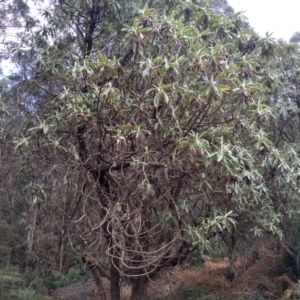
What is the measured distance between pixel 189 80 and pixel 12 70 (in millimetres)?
5838

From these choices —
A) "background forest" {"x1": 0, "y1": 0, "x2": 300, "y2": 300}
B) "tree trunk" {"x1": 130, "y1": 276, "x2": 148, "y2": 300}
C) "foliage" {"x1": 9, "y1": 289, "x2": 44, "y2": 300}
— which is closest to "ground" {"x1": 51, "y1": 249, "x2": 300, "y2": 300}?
"background forest" {"x1": 0, "y1": 0, "x2": 300, "y2": 300}

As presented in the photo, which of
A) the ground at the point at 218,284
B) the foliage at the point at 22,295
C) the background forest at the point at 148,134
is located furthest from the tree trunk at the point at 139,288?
the foliage at the point at 22,295

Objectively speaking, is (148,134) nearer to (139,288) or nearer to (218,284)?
(139,288)

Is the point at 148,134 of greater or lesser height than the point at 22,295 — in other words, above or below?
above

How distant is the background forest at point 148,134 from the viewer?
16.6ft

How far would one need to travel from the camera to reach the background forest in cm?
506

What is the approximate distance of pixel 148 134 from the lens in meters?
5.18

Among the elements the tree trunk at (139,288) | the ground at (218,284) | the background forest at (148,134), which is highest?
the background forest at (148,134)

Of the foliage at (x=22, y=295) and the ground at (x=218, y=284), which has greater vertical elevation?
the foliage at (x=22, y=295)

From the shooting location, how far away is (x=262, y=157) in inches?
251

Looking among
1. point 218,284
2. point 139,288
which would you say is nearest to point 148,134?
point 139,288

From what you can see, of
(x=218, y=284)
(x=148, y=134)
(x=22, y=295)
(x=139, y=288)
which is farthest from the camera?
(x=218, y=284)

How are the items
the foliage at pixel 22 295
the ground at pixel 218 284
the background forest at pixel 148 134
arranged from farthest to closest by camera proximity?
the foliage at pixel 22 295 < the ground at pixel 218 284 < the background forest at pixel 148 134

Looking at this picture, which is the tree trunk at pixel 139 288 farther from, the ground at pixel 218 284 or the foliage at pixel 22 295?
the foliage at pixel 22 295
